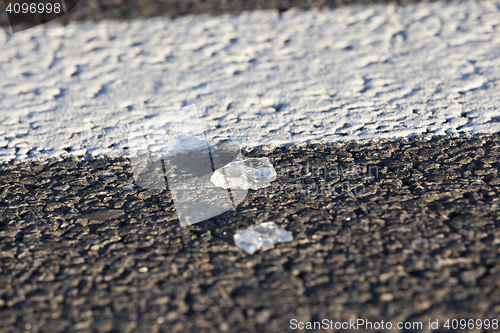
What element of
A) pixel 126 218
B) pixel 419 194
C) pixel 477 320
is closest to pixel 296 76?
pixel 419 194

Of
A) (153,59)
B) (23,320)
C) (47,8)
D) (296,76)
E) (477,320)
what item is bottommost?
(477,320)

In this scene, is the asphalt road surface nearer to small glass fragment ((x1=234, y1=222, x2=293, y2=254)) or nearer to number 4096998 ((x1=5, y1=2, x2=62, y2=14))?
number 4096998 ((x1=5, y1=2, x2=62, y2=14))

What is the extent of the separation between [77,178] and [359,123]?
175 centimetres

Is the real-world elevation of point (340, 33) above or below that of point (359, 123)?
above

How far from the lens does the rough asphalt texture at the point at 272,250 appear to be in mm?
1665

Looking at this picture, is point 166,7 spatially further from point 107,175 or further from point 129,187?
point 129,187

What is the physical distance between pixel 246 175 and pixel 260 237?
1.81 ft

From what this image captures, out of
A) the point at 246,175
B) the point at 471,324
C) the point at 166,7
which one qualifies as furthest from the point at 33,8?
the point at 471,324

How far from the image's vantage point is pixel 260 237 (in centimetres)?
204

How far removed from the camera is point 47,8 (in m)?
5.06

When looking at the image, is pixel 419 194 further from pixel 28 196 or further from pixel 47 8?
pixel 47 8

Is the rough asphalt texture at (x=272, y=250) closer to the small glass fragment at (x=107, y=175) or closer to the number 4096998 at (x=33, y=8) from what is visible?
the small glass fragment at (x=107, y=175)

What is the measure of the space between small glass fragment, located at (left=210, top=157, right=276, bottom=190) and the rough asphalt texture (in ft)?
0.23

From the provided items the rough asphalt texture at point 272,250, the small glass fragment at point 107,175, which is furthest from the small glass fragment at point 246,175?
the small glass fragment at point 107,175
